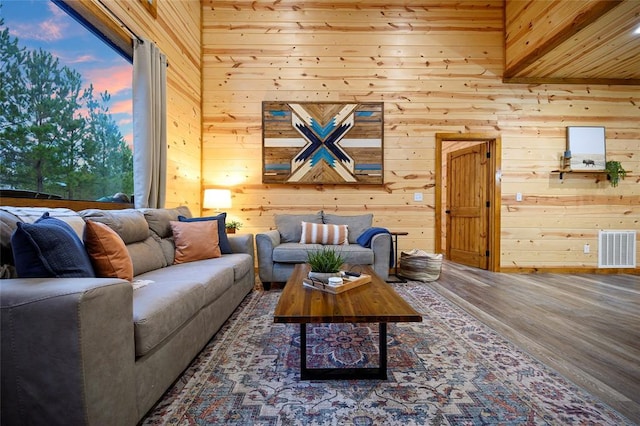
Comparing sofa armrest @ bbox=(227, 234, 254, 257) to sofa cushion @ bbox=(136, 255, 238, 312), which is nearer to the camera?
sofa cushion @ bbox=(136, 255, 238, 312)

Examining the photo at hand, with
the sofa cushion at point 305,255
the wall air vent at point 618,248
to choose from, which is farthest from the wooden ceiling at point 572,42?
the sofa cushion at point 305,255

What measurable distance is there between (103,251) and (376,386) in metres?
1.59

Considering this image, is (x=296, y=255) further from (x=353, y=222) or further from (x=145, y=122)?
(x=145, y=122)

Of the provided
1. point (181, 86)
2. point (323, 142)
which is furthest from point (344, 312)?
point (181, 86)

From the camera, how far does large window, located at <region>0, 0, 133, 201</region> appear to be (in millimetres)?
1738

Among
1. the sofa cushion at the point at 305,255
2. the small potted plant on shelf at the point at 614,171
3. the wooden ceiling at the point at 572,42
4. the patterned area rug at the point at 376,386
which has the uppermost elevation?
the wooden ceiling at the point at 572,42

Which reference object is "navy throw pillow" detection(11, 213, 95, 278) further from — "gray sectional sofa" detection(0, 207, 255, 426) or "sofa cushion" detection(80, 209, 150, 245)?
"sofa cushion" detection(80, 209, 150, 245)

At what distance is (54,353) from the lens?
906 millimetres

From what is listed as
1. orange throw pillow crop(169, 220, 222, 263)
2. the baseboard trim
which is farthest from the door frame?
orange throw pillow crop(169, 220, 222, 263)

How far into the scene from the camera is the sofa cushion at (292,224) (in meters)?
3.86

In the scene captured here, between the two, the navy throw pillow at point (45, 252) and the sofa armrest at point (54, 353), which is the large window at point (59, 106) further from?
the sofa armrest at point (54, 353)

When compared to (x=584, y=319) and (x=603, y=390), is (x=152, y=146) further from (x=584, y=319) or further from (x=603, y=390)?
(x=584, y=319)

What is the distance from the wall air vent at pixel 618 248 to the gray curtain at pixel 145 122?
593 centimetres

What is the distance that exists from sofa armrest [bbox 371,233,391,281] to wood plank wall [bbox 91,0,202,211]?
8.08 feet
